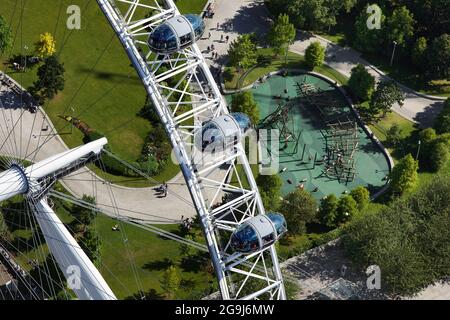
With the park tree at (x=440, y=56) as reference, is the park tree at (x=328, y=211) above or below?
below

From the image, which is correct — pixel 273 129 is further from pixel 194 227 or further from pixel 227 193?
pixel 194 227

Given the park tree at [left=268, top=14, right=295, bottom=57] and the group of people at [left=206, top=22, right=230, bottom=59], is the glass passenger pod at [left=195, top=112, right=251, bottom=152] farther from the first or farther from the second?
the park tree at [left=268, top=14, right=295, bottom=57]

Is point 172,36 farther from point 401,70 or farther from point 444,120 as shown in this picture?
point 401,70

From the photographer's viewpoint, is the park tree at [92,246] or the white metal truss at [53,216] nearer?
the white metal truss at [53,216]

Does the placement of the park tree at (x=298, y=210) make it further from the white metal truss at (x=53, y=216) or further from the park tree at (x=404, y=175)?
the white metal truss at (x=53, y=216)

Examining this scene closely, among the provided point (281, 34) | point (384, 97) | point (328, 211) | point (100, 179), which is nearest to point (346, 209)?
point (328, 211)

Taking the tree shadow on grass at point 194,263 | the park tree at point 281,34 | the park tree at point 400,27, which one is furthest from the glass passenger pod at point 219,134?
the park tree at point 400,27

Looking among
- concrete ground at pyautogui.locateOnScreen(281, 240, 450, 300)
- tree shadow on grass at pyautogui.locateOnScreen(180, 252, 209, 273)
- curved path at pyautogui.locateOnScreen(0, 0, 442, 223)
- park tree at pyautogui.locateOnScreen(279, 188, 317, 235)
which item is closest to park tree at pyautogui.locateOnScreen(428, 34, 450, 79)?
curved path at pyautogui.locateOnScreen(0, 0, 442, 223)
